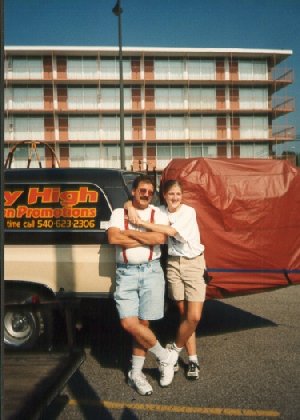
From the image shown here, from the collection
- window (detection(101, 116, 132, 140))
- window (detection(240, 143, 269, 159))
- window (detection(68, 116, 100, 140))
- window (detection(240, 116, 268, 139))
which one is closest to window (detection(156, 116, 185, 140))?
window (detection(101, 116, 132, 140))

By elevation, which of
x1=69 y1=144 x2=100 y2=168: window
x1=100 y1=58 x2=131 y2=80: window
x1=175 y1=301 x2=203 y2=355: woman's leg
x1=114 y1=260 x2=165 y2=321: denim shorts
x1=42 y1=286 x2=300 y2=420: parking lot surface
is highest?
x1=100 y1=58 x2=131 y2=80: window

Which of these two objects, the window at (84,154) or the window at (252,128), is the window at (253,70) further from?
the window at (84,154)

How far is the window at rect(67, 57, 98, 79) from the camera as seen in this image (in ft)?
150

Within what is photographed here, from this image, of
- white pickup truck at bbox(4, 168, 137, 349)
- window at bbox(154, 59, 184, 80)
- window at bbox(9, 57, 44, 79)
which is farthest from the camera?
window at bbox(154, 59, 184, 80)

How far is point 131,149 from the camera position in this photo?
46500 millimetres

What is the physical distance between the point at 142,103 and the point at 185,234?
4341cm

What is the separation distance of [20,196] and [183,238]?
1751mm

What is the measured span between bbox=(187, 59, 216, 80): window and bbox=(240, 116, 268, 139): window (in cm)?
547

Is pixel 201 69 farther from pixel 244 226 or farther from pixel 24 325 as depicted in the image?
pixel 24 325

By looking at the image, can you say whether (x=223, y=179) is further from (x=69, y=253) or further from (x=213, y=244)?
(x=69, y=253)

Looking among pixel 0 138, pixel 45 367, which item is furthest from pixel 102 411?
pixel 0 138

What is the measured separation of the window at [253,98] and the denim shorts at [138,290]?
46.0 metres

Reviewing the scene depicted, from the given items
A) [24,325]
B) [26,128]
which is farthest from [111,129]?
[24,325]

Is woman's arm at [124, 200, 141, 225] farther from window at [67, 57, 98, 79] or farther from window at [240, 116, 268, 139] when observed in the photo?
window at [240, 116, 268, 139]
